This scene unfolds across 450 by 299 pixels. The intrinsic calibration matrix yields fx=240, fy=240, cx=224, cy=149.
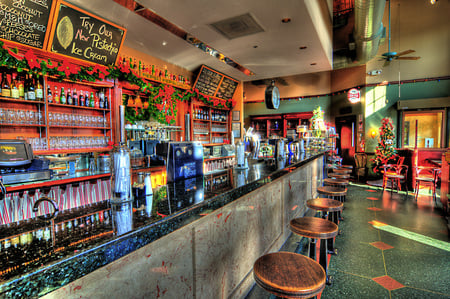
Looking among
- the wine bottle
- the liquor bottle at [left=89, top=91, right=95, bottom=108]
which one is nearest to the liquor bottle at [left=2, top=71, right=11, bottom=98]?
the wine bottle

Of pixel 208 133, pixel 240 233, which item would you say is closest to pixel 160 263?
pixel 240 233

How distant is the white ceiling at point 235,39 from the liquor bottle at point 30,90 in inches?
48.6

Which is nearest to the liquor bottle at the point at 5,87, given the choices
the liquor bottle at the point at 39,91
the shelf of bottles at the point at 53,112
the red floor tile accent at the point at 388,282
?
the shelf of bottles at the point at 53,112

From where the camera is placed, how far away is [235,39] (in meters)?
4.37

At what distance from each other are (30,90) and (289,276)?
13.1 ft


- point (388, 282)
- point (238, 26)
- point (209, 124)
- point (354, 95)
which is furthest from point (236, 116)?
point (388, 282)

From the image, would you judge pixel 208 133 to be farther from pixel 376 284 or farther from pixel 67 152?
pixel 376 284

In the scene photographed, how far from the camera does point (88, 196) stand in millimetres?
2891

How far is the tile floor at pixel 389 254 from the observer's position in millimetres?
2089

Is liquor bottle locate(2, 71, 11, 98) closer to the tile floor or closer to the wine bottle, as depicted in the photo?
the wine bottle

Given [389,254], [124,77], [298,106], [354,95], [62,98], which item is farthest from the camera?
[298,106]

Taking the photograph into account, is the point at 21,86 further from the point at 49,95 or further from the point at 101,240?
the point at 101,240

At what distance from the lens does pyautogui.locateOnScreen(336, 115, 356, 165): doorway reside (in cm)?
895

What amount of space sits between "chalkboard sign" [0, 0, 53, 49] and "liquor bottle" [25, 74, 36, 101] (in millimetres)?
516
